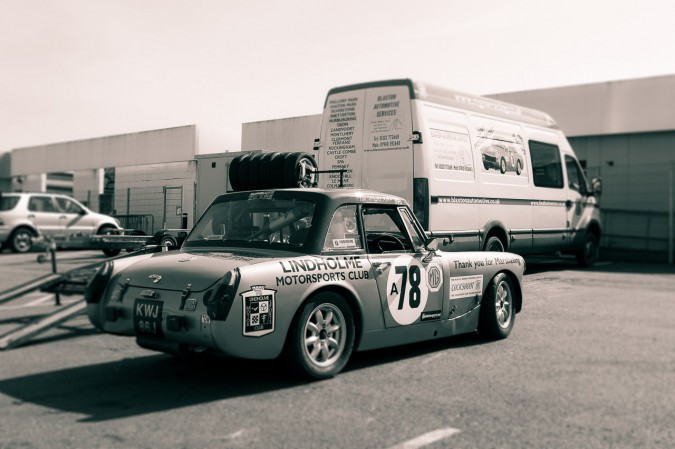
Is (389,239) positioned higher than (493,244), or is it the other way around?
(389,239)

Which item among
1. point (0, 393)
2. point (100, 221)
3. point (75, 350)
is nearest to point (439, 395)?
point (0, 393)

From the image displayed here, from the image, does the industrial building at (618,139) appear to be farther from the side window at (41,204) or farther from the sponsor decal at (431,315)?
the sponsor decal at (431,315)

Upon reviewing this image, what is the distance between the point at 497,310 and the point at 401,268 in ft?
5.23

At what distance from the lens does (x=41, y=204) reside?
21734 millimetres

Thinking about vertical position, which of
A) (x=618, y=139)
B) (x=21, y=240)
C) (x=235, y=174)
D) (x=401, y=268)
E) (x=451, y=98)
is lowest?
(x=21, y=240)

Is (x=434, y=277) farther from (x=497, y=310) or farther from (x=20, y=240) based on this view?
(x=20, y=240)

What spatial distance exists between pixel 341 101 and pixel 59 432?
8.03 m

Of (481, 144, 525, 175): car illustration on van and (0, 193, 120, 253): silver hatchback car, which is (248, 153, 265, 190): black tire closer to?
(481, 144, 525, 175): car illustration on van

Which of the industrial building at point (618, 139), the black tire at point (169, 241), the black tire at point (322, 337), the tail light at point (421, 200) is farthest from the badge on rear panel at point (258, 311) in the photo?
the industrial building at point (618, 139)

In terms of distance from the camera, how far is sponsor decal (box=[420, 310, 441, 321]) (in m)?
6.45

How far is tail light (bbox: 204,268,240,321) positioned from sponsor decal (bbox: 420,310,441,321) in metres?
2.06

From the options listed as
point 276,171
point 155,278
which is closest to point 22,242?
point 276,171

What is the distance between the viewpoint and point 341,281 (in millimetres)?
5637

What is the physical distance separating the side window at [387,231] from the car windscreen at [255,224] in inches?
26.9
